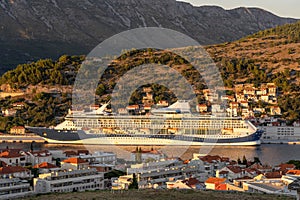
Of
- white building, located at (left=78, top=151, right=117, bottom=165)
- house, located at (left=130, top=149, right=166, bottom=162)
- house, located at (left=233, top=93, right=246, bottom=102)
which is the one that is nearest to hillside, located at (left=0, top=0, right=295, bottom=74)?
house, located at (left=233, top=93, right=246, bottom=102)

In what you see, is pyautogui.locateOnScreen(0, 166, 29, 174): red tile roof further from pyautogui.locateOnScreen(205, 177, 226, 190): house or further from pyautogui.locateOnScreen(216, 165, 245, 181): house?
pyautogui.locateOnScreen(216, 165, 245, 181): house

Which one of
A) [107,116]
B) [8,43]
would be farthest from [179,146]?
[8,43]

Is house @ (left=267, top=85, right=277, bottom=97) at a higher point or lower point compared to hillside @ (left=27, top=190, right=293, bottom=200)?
higher

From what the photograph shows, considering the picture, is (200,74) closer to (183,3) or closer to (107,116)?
(107,116)

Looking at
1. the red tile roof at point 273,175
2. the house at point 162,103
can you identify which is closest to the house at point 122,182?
the red tile roof at point 273,175

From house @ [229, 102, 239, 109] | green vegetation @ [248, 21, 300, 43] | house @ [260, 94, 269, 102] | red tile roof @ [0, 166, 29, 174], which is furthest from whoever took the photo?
green vegetation @ [248, 21, 300, 43]

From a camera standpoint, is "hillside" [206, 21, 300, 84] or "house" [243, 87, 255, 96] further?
A: "hillside" [206, 21, 300, 84]

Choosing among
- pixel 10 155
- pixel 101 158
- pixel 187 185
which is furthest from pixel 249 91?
pixel 187 185

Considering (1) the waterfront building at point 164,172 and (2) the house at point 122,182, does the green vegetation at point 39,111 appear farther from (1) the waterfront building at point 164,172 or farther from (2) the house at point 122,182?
(2) the house at point 122,182
